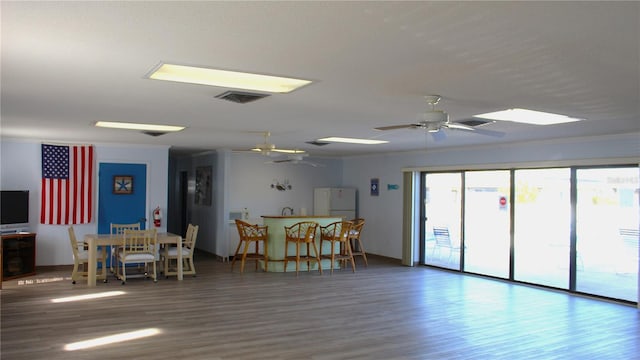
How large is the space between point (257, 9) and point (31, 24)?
1220mm

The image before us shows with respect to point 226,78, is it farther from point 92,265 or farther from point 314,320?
point 92,265

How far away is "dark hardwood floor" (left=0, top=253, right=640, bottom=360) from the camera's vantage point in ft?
16.6

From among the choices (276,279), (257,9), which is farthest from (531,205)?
(257,9)

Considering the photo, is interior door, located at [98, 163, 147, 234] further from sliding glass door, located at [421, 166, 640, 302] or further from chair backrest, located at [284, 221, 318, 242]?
sliding glass door, located at [421, 166, 640, 302]

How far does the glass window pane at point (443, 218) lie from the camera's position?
10.3 m

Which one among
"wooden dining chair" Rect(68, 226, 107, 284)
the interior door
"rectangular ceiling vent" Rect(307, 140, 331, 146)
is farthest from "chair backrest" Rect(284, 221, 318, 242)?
"wooden dining chair" Rect(68, 226, 107, 284)

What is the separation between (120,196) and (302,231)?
3534mm

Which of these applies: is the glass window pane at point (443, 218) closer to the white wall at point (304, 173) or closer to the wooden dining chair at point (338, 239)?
the white wall at point (304, 173)

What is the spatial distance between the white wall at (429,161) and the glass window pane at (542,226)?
1.16 feet

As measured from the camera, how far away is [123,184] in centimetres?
1012

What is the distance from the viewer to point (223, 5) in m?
2.42

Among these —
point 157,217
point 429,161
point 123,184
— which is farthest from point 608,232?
point 123,184

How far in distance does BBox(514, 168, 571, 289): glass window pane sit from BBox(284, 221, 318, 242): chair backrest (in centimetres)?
355

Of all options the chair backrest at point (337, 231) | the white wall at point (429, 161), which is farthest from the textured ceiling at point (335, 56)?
the chair backrest at point (337, 231)
